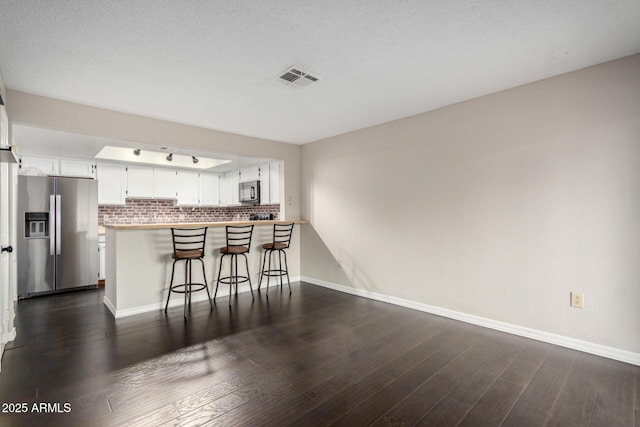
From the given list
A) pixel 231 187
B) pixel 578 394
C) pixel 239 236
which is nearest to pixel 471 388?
pixel 578 394

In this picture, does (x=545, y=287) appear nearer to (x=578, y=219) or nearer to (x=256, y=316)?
(x=578, y=219)

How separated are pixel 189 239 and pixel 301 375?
8.34ft

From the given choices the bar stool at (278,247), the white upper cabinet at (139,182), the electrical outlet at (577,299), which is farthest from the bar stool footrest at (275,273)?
the electrical outlet at (577,299)

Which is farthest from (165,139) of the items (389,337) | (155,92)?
(389,337)

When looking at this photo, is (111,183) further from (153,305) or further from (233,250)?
(233,250)

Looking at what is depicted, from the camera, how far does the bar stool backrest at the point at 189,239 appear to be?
3744 mm

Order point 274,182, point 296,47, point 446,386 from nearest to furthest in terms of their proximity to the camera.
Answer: point 446,386 → point 296,47 → point 274,182

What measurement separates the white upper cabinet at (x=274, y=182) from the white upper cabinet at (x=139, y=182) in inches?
94.0

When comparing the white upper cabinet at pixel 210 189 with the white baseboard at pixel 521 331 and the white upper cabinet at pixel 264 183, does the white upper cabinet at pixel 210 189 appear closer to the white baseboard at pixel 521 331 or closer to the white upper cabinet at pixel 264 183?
the white upper cabinet at pixel 264 183

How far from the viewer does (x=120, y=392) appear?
6.51 ft

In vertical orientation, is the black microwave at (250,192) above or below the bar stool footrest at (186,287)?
above

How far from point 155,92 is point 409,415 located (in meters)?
3.29

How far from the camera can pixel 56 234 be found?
4.50m

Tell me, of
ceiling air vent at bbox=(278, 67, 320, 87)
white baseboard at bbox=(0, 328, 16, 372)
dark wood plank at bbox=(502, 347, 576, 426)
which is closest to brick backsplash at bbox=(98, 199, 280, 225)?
white baseboard at bbox=(0, 328, 16, 372)
